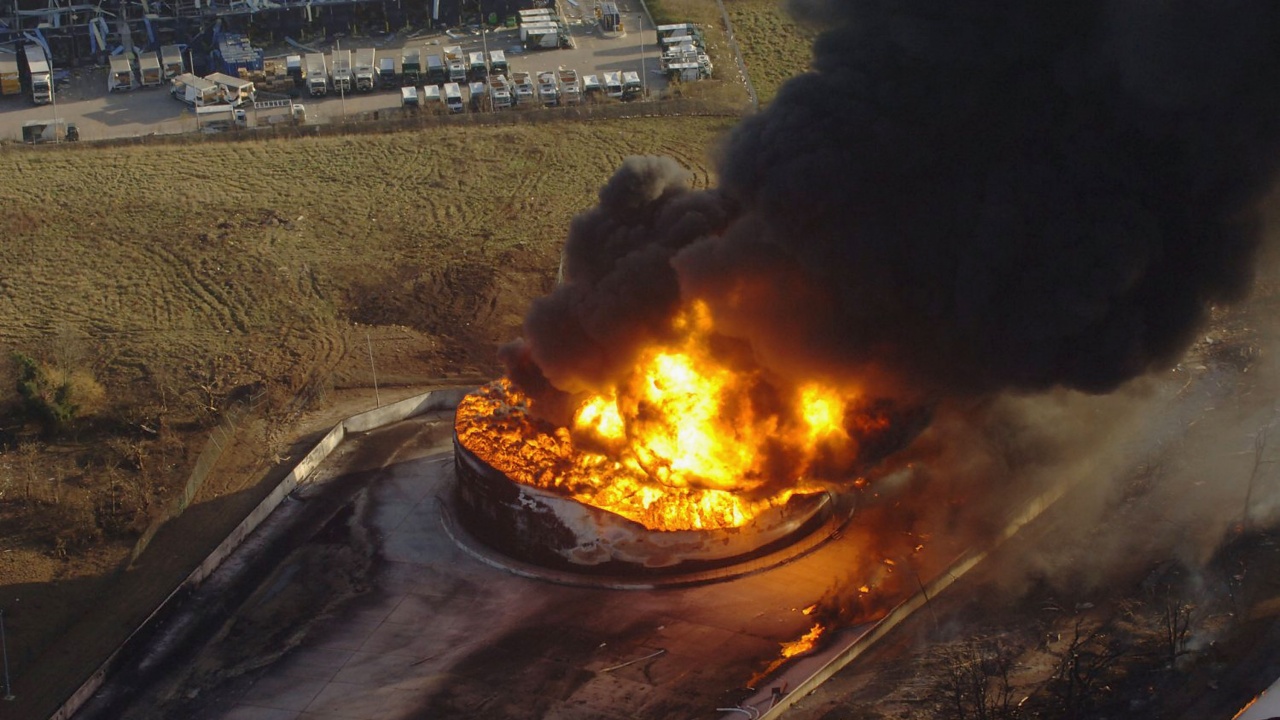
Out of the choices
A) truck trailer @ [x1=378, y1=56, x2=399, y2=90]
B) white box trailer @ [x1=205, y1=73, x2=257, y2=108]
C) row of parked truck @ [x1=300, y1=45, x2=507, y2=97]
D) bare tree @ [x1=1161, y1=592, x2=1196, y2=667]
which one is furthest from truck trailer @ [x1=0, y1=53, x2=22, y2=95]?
bare tree @ [x1=1161, y1=592, x2=1196, y2=667]

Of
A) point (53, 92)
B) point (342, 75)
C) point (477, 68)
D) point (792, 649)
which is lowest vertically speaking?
point (792, 649)

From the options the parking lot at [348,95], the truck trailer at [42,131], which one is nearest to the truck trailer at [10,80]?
the parking lot at [348,95]

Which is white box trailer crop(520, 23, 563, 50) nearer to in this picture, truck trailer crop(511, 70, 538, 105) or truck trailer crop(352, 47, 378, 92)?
truck trailer crop(511, 70, 538, 105)

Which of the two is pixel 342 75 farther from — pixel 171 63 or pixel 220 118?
pixel 171 63

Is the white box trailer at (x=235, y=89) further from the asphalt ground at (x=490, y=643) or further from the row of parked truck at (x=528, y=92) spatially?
the asphalt ground at (x=490, y=643)

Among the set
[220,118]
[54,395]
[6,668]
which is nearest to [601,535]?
[6,668]
